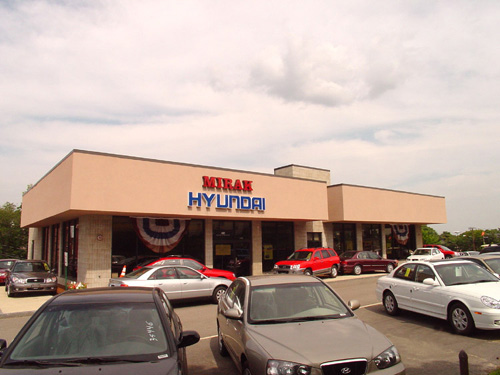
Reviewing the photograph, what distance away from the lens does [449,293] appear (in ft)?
28.6

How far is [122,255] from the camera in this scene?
19156 millimetres

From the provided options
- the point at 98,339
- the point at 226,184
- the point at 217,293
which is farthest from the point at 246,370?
the point at 226,184

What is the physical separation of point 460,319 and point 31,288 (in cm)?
1644

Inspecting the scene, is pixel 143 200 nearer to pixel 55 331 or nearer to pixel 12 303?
pixel 12 303

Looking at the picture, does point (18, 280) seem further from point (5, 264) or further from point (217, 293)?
point (5, 264)

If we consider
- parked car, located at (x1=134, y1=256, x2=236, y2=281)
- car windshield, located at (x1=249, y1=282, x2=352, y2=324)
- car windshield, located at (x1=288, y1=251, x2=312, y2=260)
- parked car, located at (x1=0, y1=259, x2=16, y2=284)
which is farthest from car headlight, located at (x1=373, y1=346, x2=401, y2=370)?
parked car, located at (x1=0, y1=259, x2=16, y2=284)

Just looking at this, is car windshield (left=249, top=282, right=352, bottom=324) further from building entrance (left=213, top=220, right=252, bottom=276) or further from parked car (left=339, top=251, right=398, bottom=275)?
parked car (left=339, top=251, right=398, bottom=275)

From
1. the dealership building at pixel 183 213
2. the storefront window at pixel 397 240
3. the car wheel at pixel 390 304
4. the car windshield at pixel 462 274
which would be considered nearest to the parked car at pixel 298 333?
the car windshield at pixel 462 274

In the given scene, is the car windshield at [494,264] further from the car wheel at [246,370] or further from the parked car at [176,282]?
the car wheel at [246,370]

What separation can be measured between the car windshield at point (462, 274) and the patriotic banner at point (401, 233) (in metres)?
26.1

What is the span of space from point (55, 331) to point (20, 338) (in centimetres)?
32

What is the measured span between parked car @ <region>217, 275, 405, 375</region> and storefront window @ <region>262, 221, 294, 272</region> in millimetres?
18636

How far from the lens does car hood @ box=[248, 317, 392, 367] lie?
4.36 m

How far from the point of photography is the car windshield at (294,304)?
5.52 m
